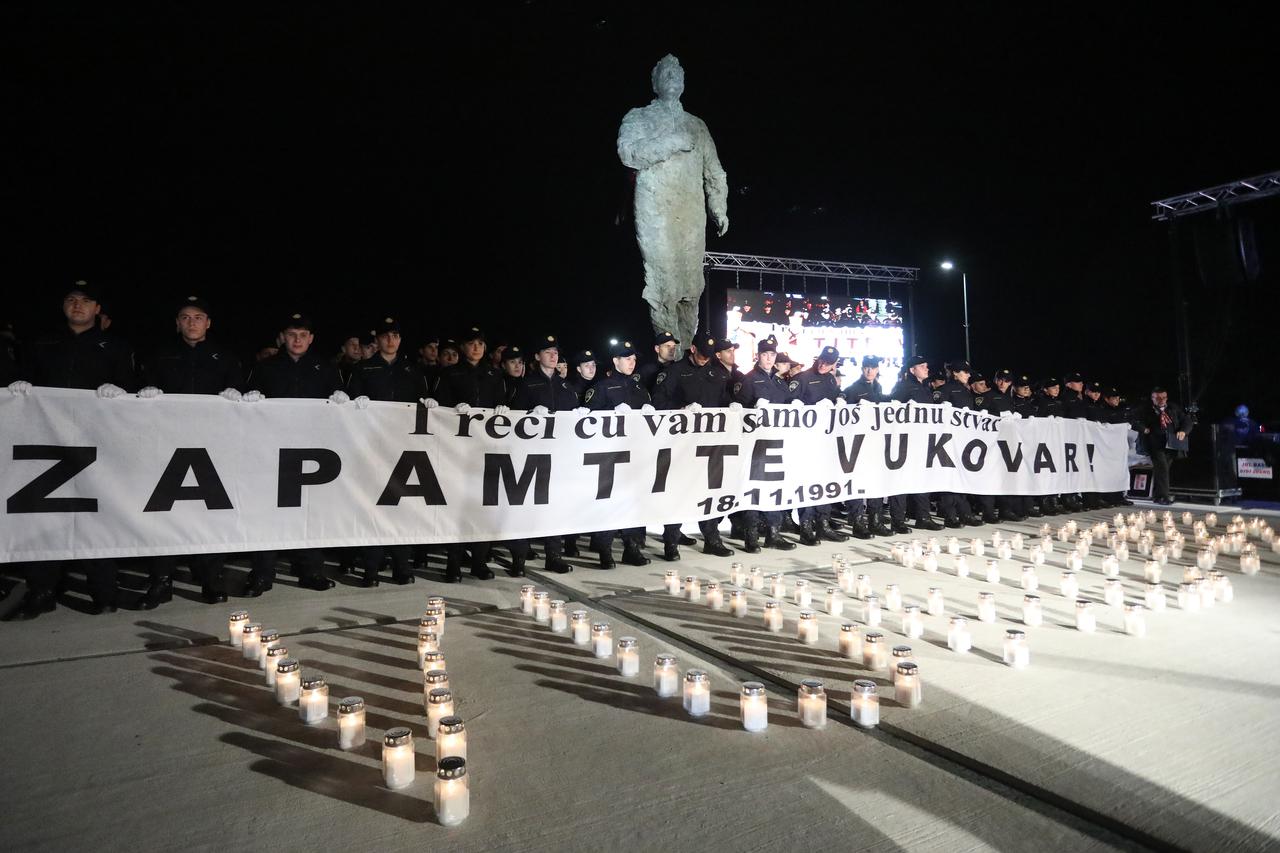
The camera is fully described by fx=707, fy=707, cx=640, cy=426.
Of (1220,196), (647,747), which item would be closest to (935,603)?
(647,747)

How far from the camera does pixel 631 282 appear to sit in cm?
1820

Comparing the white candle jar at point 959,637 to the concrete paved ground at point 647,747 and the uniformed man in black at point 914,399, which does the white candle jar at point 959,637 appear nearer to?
the concrete paved ground at point 647,747

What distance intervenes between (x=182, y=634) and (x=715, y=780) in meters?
3.17

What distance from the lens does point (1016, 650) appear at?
3271 mm

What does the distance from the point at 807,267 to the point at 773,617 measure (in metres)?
15.6

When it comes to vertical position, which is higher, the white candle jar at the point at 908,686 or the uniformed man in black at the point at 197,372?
the uniformed man in black at the point at 197,372

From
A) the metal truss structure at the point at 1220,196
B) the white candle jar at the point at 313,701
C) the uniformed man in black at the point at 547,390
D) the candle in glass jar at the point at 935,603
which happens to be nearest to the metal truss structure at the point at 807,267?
the metal truss structure at the point at 1220,196

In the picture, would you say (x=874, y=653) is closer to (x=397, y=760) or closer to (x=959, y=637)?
(x=959, y=637)

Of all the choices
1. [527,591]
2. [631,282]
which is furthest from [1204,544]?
[631,282]

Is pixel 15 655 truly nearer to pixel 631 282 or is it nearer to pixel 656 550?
pixel 656 550

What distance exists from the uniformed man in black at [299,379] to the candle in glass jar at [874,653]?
369 centimetres

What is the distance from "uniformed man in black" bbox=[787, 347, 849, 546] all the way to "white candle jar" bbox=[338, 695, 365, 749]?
506 cm

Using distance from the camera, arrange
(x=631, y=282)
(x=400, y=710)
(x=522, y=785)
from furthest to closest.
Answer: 1. (x=631, y=282)
2. (x=400, y=710)
3. (x=522, y=785)

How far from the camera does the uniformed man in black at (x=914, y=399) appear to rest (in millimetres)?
7562
